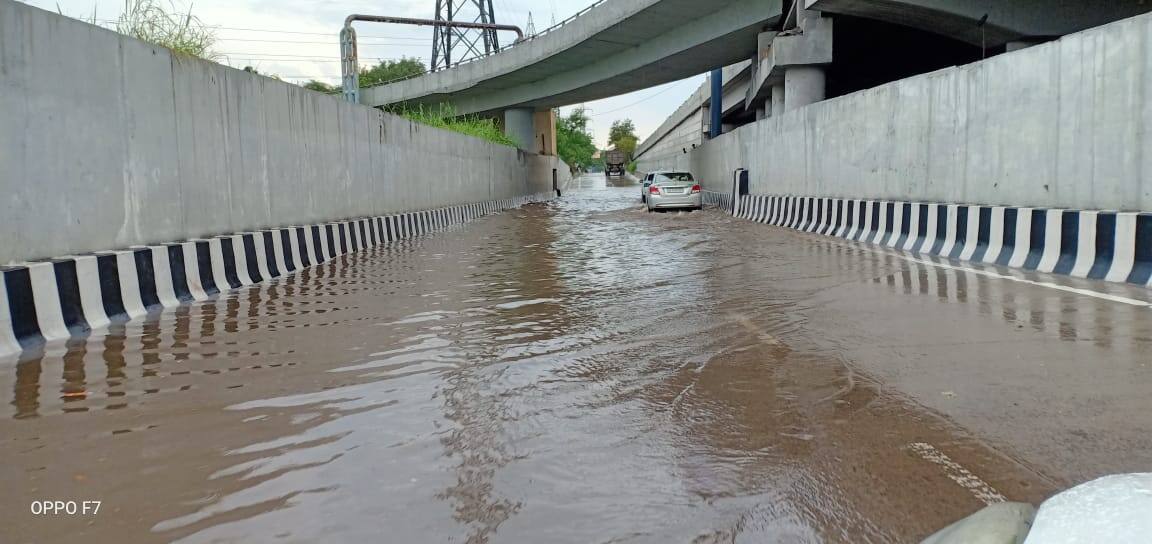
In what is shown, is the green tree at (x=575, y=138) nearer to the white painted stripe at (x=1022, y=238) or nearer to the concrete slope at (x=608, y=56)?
the concrete slope at (x=608, y=56)

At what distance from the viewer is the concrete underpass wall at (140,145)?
6797 mm

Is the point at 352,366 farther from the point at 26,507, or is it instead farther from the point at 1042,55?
the point at 1042,55

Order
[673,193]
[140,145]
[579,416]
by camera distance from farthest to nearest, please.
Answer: [673,193], [140,145], [579,416]

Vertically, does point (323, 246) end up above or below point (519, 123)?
below

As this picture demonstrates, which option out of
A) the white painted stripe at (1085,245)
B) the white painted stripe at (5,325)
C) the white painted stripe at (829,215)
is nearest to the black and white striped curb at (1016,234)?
the white painted stripe at (1085,245)

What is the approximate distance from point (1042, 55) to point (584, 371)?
8.37 meters

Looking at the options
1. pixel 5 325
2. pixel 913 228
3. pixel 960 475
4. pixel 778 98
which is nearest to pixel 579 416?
pixel 960 475

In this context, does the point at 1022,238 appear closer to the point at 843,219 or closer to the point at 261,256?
the point at 843,219

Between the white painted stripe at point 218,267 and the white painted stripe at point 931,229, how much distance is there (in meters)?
9.38

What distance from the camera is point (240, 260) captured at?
10.3 metres

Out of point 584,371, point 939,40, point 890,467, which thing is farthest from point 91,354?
point 939,40

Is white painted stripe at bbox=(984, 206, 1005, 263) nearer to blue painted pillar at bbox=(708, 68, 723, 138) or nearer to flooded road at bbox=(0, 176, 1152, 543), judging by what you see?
flooded road at bbox=(0, 176, 1152, 543)

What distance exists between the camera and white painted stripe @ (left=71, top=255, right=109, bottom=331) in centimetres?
709

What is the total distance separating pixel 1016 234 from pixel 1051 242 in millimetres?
670
